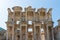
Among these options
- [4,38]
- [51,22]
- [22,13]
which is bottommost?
[4,38]

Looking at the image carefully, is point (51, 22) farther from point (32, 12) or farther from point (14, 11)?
point (14, 11)

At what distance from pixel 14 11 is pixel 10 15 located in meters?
1.10

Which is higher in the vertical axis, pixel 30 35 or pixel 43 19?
pixel 43 19

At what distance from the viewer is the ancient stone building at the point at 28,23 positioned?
87.4 feet

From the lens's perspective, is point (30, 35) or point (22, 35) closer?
point (22, 35)

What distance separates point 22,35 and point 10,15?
437cm

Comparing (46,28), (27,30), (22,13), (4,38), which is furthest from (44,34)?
(4,38)

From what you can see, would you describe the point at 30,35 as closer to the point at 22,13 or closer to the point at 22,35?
the point at 22,35

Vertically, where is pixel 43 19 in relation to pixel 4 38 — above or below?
above

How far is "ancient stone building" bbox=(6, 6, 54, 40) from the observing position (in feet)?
87.4

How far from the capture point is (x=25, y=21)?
1056 inches

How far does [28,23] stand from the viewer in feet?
90.6

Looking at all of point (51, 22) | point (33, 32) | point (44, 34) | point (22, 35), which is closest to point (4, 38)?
point (22, 35)

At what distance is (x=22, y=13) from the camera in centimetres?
2838
